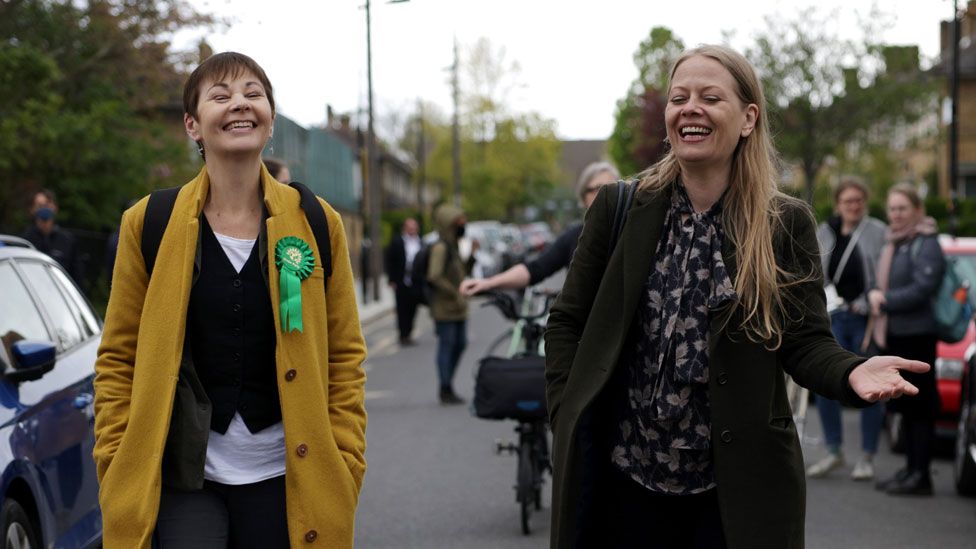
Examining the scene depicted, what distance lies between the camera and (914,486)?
28.2ft

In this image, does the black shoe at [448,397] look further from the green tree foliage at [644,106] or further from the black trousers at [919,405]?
the green tree foliage at [644,106]

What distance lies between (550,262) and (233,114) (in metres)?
4.17

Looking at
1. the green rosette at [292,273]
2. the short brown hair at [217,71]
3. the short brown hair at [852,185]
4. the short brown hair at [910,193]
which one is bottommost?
the green rosette at [292,273]

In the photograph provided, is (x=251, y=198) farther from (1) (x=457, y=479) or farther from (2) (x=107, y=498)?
(1) (x=457, y=479)

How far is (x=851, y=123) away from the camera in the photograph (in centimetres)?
5153

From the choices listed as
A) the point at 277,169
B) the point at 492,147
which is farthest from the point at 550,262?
the point at 492,147

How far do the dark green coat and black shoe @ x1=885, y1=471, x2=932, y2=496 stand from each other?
18.1ft

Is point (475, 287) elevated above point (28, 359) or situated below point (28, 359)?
above

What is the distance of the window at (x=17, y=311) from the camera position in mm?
5637

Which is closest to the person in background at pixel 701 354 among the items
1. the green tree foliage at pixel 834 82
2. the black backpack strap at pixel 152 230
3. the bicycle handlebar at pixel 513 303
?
the black backpack strap at pixel 152 230

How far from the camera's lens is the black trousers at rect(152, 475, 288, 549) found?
3.38 meters

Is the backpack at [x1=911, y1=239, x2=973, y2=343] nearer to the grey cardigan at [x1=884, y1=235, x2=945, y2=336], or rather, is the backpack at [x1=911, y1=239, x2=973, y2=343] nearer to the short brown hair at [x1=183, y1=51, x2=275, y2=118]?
the grey cardigan at [x1=884, y1=235, x2=945, y2=336]

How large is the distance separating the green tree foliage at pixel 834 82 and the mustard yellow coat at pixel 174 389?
154ft

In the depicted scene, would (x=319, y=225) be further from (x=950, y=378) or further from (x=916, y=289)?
(x=950, y=378)
